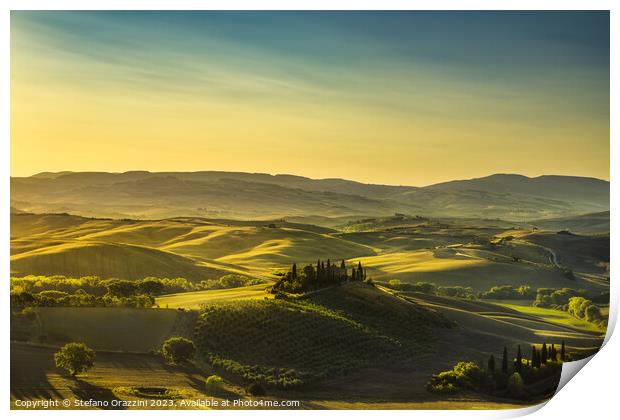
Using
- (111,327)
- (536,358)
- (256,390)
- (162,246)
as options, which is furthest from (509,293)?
(111,327)

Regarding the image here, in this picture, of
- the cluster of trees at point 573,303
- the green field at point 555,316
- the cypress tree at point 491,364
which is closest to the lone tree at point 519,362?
the cypress tree at point 491,364

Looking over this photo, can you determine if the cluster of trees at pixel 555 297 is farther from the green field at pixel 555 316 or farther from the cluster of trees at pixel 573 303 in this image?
the green field at pixel 555 316

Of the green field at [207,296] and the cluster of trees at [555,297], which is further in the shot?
the cluster of trees at [555,297]

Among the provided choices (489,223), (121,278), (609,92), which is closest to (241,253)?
(121,278)

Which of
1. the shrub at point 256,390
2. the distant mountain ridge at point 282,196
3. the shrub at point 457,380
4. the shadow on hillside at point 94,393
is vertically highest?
the distant mountain ridge at point 282,196

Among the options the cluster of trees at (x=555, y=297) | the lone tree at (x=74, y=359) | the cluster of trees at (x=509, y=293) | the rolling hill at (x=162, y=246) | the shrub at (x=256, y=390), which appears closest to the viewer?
the shrub at (x=256, y=390)
